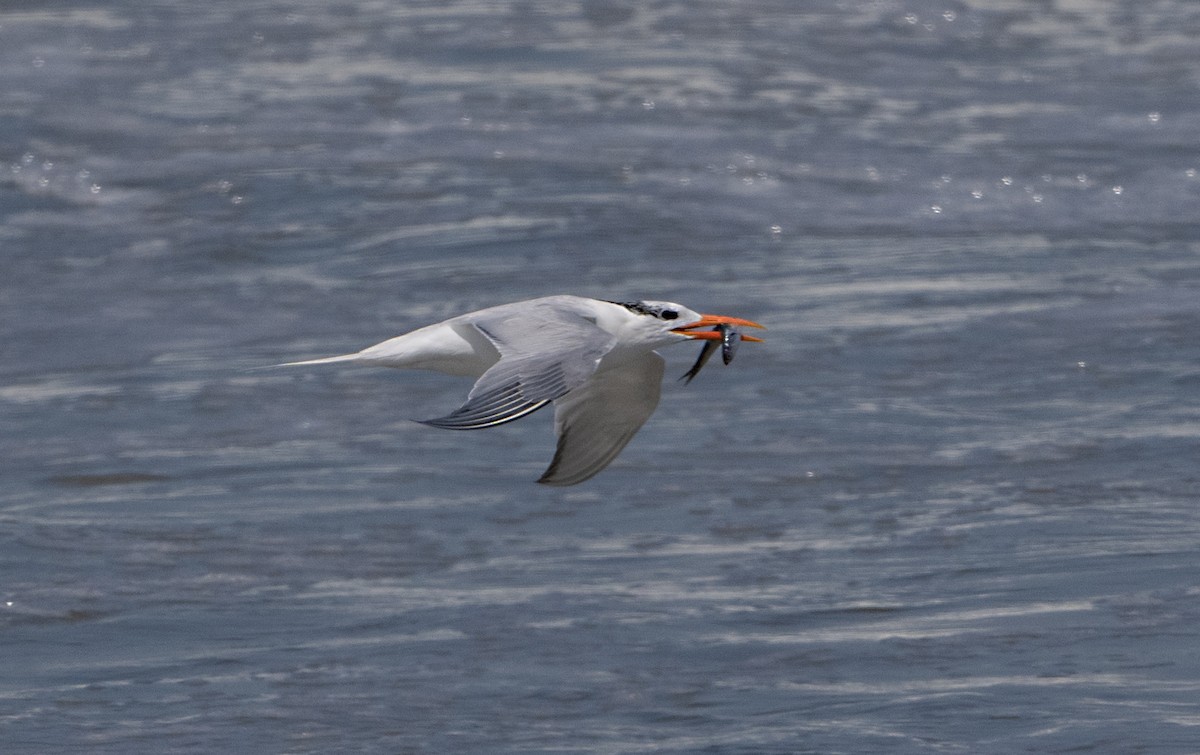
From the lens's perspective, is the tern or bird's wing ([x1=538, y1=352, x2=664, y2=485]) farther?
bird's wing ([x1=538, y1=352, x2=664, y2=485])

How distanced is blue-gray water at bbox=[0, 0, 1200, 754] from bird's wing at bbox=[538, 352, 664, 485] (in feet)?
4.30

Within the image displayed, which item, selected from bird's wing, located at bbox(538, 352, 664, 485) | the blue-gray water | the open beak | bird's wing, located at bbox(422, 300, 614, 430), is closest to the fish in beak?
the open beak

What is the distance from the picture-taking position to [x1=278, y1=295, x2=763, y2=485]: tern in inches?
264

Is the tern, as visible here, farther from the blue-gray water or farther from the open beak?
the blue-gray water

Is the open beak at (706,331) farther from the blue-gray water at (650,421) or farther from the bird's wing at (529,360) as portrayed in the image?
the blue-gray water at (650,421)

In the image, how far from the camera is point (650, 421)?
13.0m

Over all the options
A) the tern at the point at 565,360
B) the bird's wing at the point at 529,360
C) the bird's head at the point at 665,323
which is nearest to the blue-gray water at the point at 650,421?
the tern at the point at 565,360

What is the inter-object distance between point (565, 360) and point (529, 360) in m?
0.12

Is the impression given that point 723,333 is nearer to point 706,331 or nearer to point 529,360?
point 706,331

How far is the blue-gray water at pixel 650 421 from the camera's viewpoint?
31.6 feet

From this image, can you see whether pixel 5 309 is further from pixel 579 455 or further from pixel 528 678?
pixel 579 455

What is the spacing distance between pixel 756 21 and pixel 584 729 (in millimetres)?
14412

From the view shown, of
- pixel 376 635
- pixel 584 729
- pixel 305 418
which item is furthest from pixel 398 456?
pixel 584 729

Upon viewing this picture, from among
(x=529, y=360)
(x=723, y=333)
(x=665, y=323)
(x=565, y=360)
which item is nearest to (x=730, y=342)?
(x=723, y=333)
